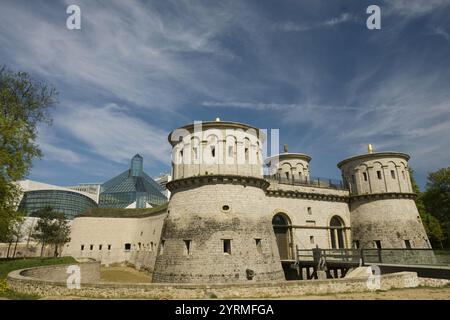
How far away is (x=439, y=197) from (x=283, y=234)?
27034 millimetres

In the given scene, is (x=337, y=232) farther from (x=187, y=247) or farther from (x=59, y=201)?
(x=59, y=201)

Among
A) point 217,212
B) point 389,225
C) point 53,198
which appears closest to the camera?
point 217,212

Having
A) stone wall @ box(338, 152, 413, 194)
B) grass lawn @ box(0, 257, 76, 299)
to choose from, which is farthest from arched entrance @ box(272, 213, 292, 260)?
grass lawn @ box(0, 257, 76, 299)

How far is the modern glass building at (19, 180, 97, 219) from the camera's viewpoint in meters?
88.0

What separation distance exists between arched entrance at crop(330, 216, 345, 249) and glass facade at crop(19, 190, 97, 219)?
8354cm

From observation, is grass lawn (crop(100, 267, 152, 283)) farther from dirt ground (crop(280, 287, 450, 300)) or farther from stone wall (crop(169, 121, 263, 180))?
dirt ground (crop(280, 287, 450, 300))

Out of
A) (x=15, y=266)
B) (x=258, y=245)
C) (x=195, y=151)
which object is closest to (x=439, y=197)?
(x=258, y=245)

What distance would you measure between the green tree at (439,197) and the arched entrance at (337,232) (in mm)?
17621

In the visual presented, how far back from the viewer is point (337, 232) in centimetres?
2877

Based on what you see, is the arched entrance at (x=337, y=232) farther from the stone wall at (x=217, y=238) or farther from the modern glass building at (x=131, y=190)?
the modern glass building at (x=131, y=190)

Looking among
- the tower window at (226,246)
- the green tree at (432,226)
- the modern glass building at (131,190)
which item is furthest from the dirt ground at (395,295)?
the modern glass building at (131,190)

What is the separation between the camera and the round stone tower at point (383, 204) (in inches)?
1042

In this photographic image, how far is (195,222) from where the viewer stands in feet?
61.7

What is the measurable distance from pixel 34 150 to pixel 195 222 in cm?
1294
